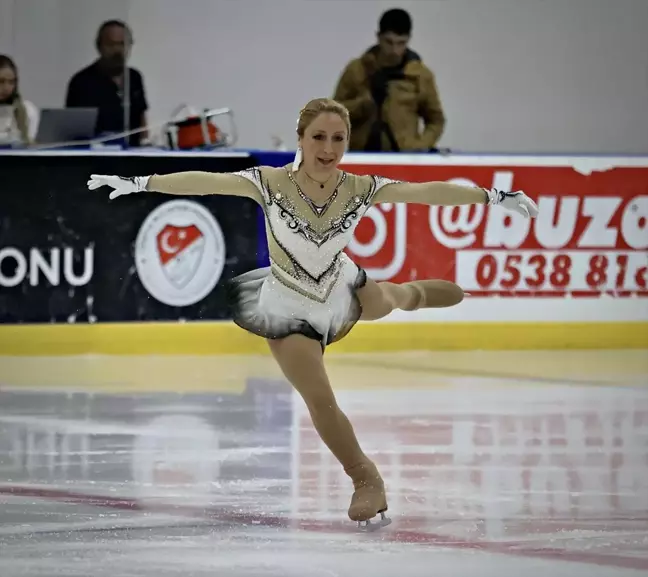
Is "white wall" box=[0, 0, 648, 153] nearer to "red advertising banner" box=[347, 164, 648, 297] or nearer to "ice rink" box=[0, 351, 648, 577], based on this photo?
"red advertising banner" box=[347, 164, 648, 297]

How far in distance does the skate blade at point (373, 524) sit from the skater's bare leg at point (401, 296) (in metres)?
0.69

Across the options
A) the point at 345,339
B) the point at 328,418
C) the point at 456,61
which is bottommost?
the point at 345,339

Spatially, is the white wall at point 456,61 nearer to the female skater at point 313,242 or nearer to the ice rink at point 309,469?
the ice rink at point 309,469

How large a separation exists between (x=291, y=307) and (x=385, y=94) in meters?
4.20

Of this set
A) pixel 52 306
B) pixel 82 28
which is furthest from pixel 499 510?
pixel 82 28

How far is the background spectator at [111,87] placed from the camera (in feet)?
24.1

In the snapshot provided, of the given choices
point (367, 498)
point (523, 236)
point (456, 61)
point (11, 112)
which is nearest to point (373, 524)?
point (367, 498)

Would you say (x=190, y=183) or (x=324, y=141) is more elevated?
(x=324, y=141)

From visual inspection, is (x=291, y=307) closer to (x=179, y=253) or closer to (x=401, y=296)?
(x=401, y=296)

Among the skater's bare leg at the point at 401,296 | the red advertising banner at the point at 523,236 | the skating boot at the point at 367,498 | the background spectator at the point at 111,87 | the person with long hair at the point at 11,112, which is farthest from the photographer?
the red advertising banner at the point at 523,236

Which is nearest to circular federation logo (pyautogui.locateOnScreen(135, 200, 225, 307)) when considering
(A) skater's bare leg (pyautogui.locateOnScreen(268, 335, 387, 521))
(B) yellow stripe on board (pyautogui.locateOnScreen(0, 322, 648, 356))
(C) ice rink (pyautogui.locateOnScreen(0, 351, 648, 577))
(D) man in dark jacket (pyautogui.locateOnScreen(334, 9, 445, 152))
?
(B) yellow stripe on board (pyautogui.locateOnScreen(0, 322, 648, 356))

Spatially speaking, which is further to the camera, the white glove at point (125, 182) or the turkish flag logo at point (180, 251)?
the turkish flag logo at point (180, 251)

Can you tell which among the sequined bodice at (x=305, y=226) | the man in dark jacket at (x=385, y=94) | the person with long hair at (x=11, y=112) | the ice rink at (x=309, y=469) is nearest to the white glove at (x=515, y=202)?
the sequined bodice at (x=305, y=226)

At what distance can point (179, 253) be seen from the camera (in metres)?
7.22
